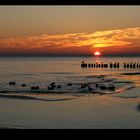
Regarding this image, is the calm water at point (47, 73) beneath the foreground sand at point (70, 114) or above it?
above

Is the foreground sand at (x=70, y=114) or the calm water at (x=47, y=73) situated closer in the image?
the foreground sand at (x=70, y=114)

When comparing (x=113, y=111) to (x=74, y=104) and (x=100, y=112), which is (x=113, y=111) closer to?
(x=100, y=112)

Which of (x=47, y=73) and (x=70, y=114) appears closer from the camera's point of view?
(x=70, y=114)

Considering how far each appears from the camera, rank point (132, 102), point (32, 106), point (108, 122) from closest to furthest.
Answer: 1. point (108, 122)
2. point (32, 106)
3. point (132, 102)

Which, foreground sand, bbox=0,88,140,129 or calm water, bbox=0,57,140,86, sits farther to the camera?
calm water, bbox=0,57,140,86

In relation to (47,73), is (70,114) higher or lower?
lower

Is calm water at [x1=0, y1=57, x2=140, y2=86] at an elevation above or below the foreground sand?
above
